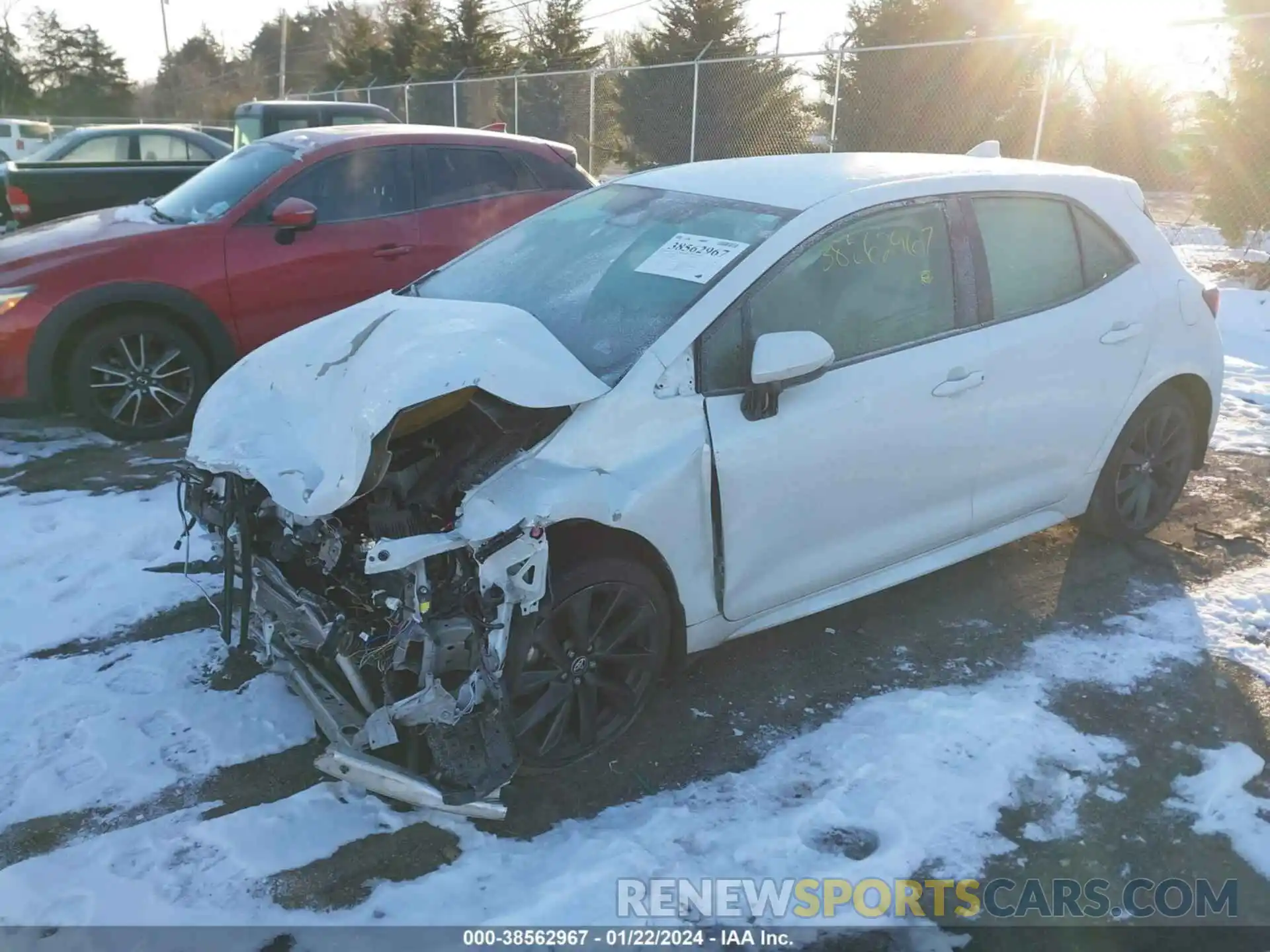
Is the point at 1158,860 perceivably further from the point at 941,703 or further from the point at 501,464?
the point at 501,464

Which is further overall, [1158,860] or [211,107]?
[211,107]

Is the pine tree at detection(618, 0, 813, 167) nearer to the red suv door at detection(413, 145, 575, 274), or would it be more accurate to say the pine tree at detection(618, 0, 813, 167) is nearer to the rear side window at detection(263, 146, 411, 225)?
the red suv door at detection(413, 145, 575, 274)

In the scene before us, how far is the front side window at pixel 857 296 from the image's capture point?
123 inches

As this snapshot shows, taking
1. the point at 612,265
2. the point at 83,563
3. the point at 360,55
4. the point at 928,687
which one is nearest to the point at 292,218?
the point at 83,563

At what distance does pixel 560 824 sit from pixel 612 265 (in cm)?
191

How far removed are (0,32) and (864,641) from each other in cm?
6014

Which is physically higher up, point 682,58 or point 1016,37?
point 682,58

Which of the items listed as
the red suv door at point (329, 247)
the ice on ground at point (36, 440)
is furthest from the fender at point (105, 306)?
the ice on ground at point (36, 440)

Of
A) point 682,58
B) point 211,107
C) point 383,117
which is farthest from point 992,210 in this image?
point 211,107

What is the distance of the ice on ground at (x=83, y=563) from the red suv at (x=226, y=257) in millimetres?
928

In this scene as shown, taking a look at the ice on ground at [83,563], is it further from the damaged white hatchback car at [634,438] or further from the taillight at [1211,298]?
the taillight at [1211,298]

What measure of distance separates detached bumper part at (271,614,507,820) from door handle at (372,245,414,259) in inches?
152

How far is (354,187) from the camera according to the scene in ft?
20.8

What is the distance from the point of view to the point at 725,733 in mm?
3252
